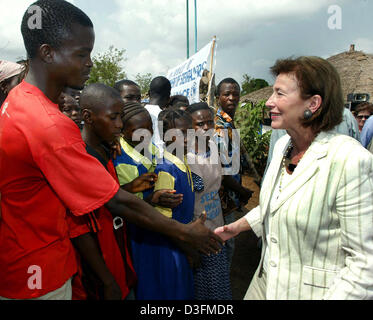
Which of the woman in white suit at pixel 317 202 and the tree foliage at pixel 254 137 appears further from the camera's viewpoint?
the tree foliage at pixel 254 137

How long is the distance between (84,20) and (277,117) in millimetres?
1194

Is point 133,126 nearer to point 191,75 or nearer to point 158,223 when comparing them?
point 158,223

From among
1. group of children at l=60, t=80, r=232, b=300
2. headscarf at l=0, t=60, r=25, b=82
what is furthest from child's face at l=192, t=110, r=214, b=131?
headscarf at l=0, t=60, r=25, b=82

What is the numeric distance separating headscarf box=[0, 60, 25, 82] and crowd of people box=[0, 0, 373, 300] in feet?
2.89

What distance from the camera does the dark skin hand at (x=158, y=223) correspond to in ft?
4.73

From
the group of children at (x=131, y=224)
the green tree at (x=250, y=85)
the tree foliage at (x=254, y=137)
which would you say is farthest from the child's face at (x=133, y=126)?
the green tree at (x=250, y=85)

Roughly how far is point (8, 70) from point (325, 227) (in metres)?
2.63

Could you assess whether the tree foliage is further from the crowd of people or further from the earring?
the earring

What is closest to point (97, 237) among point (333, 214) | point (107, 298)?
point (107, 298)

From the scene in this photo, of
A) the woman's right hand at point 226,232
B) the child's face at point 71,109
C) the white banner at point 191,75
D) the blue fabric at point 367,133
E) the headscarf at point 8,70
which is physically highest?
the white banner at point 191,75

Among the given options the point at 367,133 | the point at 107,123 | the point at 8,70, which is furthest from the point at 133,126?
the point at 367,133

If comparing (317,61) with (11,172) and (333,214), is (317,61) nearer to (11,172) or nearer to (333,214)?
(333,214)

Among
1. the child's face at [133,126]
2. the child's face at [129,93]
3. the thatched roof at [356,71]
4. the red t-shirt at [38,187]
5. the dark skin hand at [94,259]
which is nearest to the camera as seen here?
the red t-shirt at [38,187]

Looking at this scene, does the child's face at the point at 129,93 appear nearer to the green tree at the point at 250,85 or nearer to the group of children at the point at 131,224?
the group of children at the point at 131,224
